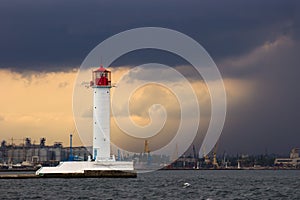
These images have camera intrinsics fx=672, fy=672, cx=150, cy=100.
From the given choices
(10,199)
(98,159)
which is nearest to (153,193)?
(10,199)

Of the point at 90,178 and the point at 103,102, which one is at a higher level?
the point at 103,102

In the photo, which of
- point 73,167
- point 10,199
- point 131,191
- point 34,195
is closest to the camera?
point 10,199

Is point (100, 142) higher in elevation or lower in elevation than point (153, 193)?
higher

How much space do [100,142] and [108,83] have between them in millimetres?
8345

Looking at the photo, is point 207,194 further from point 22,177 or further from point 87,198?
point 22,177

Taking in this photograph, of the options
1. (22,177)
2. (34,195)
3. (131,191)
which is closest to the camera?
(34,195)

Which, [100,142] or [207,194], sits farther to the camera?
[100,142]

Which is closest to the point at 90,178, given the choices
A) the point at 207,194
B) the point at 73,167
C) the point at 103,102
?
the point at 73,167

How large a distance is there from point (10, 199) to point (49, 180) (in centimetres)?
3059

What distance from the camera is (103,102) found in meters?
88.0

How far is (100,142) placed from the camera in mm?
87312

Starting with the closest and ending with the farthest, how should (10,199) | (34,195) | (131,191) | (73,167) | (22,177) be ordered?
(10,199) → (34,195) → (131,191) → (73,167) → (22,177)

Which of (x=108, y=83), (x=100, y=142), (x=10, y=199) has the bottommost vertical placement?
(x=10, y=199)

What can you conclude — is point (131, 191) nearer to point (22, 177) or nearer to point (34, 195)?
point (34, 195)
